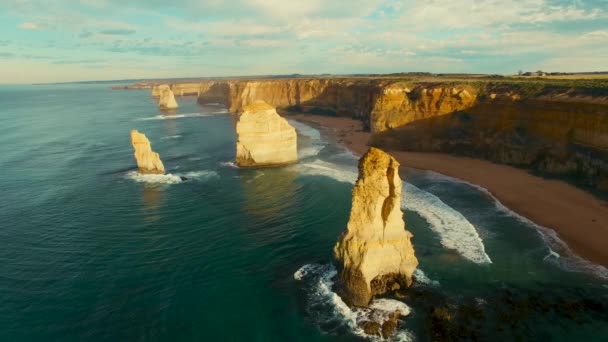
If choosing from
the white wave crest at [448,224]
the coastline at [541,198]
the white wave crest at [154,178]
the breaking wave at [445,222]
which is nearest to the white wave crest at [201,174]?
the white wave crest at [154,178]

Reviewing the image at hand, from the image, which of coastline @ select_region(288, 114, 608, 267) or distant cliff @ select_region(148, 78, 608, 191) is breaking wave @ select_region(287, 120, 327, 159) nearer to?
distant cliff @ select_region(148, 78, 608, 191)

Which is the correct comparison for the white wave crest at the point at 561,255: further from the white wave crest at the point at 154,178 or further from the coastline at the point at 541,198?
the white wave crest at the point at 154,178

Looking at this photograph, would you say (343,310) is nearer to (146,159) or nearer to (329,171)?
(329,171)

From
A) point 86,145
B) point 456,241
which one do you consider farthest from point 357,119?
point 456,241

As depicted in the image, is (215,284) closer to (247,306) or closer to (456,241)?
(247,306)

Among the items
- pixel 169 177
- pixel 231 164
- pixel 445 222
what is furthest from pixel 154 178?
pixel 445 222
